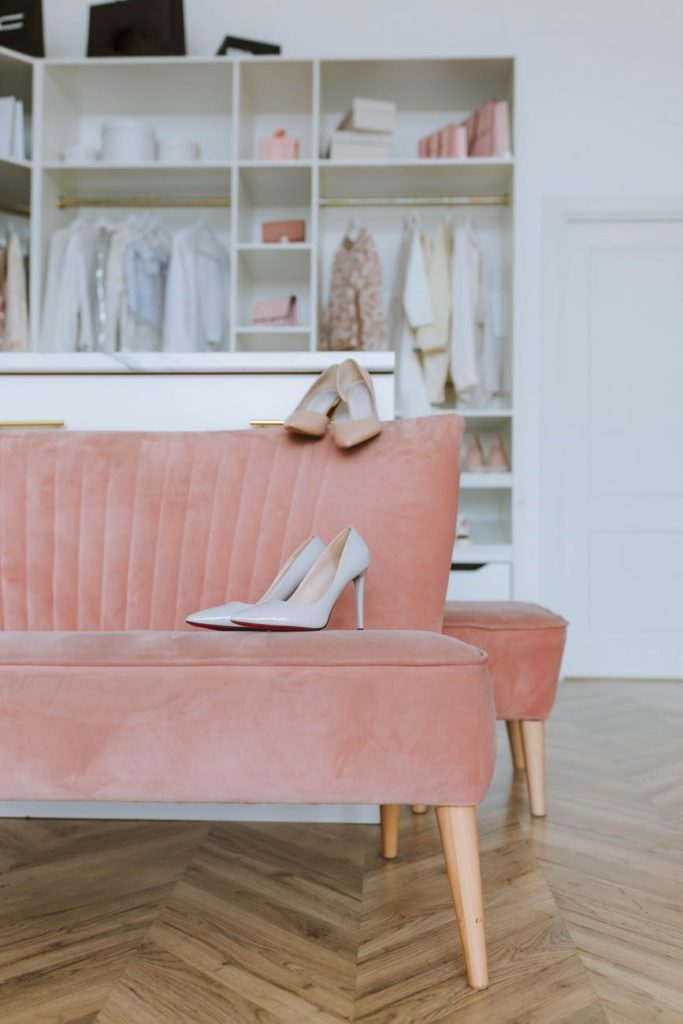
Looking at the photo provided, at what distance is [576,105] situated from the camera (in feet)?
13.2

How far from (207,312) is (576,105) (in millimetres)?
1925

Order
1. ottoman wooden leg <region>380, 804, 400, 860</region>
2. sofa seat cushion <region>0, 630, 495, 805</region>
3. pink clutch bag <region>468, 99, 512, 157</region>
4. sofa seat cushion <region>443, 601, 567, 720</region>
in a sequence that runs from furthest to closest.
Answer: pink clutch bag <region>468, 99, 512, 157</region>
sofa seat cushion <region>443, 601, 567, 720</region>
ottoman wooden leg <region>380, 804, 400, 860</region>
sofa seat cushion <region>0, 630, 495, 805</region>

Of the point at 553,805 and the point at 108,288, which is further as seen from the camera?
the point at 108,288

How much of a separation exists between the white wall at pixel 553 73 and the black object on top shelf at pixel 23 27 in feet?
3.22

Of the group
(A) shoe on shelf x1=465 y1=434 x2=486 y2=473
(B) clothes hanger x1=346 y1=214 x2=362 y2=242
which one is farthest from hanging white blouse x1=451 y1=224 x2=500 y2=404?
(B) clothes hanger x1=346 y1=214 x2=362 y2=242

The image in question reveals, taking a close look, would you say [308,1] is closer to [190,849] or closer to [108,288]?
[108,288]

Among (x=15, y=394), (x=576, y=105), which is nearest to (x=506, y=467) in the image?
(x=576, y=105)

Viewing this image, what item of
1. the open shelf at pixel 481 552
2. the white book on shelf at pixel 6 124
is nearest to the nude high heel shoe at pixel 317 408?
the open shelf at pixel 481 552

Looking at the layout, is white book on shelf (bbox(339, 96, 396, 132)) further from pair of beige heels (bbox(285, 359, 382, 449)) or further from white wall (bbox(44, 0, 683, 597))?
pair of beige heels (bbox(285, 359, 382, 449))

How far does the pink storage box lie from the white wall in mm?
537

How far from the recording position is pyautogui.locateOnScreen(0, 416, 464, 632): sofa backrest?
150 centimetres

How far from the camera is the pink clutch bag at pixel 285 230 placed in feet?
12.5

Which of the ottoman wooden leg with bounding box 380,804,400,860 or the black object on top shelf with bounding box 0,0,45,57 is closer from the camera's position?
the ottoman wooden leg with bounding box 380,804,400,860

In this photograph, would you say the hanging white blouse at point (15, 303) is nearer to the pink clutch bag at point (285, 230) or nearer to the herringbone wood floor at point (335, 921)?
the pink clutch bag at point (285, 230)
